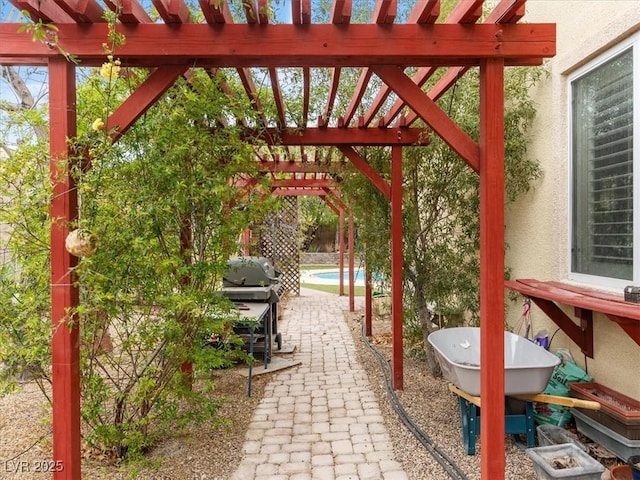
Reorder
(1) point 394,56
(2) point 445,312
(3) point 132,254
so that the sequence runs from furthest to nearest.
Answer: (2) point 445,312 → (3) point 132,254 → (1) point 394,56

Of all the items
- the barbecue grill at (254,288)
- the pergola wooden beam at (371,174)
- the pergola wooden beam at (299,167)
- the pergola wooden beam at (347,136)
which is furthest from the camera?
the pergola wooden beam at (299,167)

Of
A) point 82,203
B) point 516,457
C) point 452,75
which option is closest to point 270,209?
point 82,203

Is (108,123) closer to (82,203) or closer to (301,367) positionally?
(82,203)

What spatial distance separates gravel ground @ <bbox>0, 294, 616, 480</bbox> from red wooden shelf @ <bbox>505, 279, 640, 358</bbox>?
97cm

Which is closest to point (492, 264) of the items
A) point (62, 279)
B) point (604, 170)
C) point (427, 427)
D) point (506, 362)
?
point (506, 362)

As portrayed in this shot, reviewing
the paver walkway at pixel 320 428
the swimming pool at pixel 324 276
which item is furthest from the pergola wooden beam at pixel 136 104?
the swimming pool at pixel 324 276

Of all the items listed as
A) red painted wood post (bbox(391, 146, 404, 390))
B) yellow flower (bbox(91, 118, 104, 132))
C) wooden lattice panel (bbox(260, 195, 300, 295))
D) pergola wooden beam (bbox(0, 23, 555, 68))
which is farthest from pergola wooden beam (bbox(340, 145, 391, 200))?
wooden lattice panel (bbox(260, 195, 300, 295))

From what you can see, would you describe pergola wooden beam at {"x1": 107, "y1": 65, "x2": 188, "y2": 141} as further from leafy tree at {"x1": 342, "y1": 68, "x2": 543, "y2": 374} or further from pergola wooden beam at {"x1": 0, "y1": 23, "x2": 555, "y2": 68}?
leafy tree at {"x1": 342, "y1": 68, "x2": 543, "y2": 374}

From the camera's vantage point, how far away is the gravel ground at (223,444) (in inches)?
114

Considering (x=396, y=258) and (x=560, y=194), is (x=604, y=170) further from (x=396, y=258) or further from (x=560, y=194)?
(x=396, y=258)

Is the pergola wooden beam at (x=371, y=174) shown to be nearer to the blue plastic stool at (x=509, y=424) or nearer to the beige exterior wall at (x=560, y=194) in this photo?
the beige exterior wall at (x=560, y=194)

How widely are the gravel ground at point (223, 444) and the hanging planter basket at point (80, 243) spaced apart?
56.1 inches

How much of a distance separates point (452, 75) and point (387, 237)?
2.28m

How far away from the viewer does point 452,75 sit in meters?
3.00
